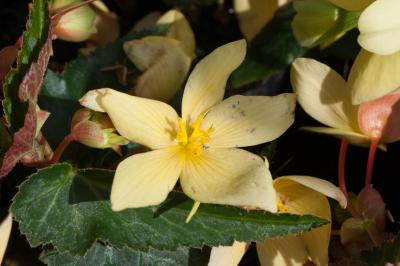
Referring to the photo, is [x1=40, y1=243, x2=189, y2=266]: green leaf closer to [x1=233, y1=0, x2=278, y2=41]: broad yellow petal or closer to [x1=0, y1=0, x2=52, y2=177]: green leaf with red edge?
[x1=0, y1=0, x2=52, y2=177]: green leaf with red edge

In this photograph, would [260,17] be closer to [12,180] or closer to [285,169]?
[285,169]

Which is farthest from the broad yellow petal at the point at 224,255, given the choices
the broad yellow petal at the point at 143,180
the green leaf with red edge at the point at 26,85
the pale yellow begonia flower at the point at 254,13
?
the pale yellow begonia flower at the point at 254,13

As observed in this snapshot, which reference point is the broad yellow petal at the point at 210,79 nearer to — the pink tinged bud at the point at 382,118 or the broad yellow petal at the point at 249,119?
the broad yellow petal at the point at 249,119

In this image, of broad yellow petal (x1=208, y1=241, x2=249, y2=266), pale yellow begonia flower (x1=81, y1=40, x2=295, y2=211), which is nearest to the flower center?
pale yellow begonia flower (x1=81, y1=40, x2=295, y2=211)

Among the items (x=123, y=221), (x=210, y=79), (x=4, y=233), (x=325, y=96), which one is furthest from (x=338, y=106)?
(x=4, y=233)

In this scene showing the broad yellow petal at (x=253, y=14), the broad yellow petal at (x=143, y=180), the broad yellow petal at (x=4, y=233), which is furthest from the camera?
the broad yellow petal at (x=253, y=14)

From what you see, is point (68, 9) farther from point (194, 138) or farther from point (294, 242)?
point (294, 242)
